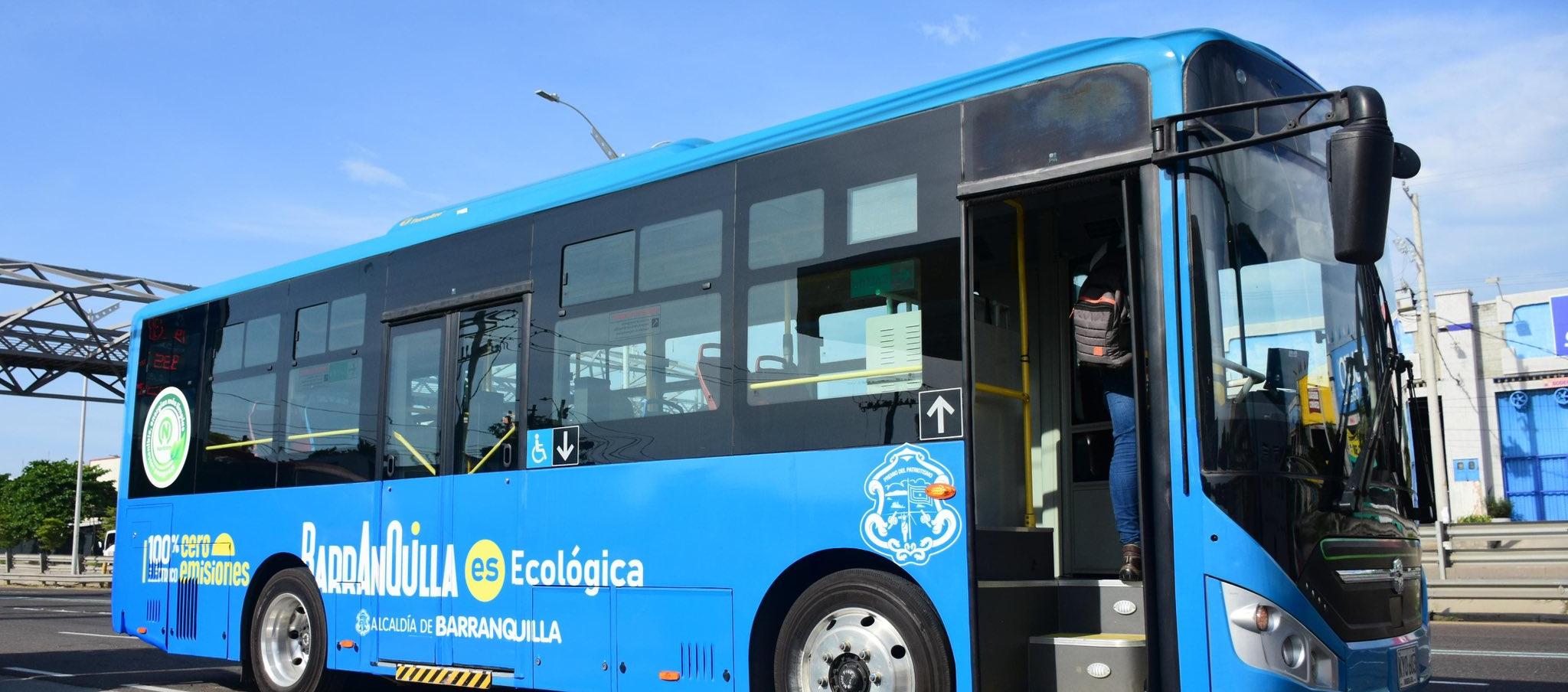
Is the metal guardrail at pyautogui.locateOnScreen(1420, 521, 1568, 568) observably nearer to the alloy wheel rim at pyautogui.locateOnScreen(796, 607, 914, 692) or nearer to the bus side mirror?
the alloy wheel rim at pyautogui.locateOnScreen(796, 607, 914, 692)

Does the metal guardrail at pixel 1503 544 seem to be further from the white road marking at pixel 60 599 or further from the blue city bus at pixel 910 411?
the white road marking at pixel 60 599

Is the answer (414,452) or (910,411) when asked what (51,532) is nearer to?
(414,452)

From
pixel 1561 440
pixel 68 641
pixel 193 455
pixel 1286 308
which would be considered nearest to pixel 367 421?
pixel 193 455

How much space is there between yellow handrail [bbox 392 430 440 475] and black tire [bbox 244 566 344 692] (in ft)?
4.75

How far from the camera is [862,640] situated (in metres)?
6.04

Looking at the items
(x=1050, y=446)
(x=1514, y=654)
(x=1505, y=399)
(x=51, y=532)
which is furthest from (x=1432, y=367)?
(x=51, y=532)

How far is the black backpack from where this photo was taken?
580 centimetres

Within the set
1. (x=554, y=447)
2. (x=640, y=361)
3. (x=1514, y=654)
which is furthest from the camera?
(x=1514, y=654)

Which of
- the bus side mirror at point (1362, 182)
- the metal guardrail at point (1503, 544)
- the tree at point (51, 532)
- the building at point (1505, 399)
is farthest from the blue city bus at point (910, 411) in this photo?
the tree at point (51, 532)

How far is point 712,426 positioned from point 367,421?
141 inches

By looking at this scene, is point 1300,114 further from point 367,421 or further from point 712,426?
point 367,421

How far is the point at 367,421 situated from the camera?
9219mm

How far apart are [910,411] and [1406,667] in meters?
2.46

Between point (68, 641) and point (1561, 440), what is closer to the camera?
point (68, 641)
